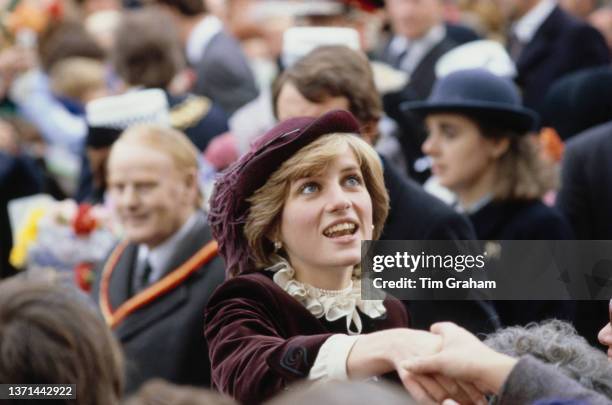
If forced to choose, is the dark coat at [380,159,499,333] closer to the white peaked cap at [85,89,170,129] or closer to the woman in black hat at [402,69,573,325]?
the woman in black hat at [402,69,573,325]

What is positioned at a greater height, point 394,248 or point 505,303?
point 394,248

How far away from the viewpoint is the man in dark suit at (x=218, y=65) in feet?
27.8

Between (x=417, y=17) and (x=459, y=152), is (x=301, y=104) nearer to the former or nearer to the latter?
(x=459, y=152)

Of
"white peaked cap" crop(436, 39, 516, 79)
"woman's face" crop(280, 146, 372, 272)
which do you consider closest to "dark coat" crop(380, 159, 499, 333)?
"woman's face" crop(280, 146, 372, 272)

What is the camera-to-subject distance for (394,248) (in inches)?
153

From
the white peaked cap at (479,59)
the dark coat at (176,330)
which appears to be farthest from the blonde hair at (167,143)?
the white peaked cap at (479,59)

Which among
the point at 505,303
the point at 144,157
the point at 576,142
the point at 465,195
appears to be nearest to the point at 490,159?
the point at 465,195

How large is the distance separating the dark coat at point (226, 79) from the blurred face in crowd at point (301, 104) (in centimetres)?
337

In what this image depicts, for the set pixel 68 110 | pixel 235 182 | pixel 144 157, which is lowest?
pixel 68 110

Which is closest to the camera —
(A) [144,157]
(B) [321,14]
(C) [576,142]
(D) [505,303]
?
(D) [505,303]

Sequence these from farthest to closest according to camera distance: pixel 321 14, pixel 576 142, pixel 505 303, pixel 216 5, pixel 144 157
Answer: pixel 216 5, pixel 321 14, pixel 576 142, pixel 144 157, pixel 505 303

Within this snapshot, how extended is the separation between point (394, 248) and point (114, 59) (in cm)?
408

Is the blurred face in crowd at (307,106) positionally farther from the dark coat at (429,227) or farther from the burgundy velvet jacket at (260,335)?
the burgundy velvet jacket at (260,335)

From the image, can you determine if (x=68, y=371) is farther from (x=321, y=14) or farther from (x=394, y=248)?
(x=321, y=14)
